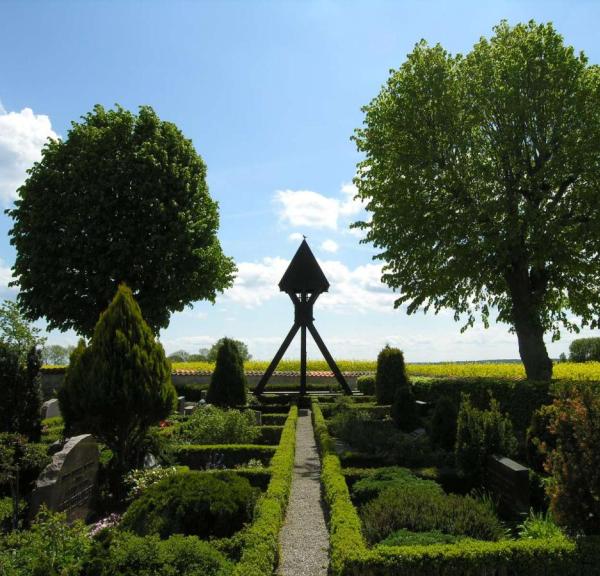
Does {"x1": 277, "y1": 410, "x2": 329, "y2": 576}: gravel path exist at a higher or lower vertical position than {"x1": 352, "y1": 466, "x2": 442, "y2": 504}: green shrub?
lower

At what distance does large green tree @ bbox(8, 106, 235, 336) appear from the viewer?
907 inches

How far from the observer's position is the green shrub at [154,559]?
16.1 feet

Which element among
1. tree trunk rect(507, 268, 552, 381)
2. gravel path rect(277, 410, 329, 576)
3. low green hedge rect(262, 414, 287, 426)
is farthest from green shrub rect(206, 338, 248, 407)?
tree trunk rect(507, 268, 552, 381)

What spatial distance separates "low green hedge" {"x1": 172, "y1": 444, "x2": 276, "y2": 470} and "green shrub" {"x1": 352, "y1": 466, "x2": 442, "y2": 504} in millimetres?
3383

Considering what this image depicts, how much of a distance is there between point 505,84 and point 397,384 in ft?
38.3

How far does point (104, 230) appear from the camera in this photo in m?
22.9

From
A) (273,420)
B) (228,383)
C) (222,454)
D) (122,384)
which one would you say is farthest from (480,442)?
(228,383)

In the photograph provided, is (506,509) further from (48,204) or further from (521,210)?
(48,204)

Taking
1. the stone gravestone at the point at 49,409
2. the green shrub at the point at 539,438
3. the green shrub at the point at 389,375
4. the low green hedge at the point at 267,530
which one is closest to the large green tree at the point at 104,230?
the stone gravestone at the point at 49,409

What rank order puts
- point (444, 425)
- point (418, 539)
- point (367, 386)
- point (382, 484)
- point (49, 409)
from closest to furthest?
point (418, 539) < point (382, 484) < point (444, 425) < point (49, 409) < point (367, 386)

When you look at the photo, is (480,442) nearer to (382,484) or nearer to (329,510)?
(382,484)

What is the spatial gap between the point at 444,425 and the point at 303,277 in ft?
38.4

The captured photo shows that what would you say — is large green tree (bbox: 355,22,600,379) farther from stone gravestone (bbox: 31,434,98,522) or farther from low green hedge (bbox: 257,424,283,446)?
stone gravestone (bbox: 31,434,98,522)

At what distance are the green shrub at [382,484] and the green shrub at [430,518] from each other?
1.03 metres
